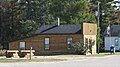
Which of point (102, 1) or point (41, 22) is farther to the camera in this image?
point (102, 1)

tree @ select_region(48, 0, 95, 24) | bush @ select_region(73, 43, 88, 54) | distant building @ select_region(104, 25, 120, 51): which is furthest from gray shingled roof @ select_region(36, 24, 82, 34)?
distant building @ select_region(104, 25, 120, 51)

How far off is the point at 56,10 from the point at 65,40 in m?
24.6

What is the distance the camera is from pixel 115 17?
96750 millimetres

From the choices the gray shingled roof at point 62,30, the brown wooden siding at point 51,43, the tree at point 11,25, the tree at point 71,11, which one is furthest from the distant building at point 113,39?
the brown wooden siding at point 51,43

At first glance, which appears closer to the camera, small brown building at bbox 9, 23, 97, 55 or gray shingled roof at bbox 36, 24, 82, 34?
small brown building at bbox 9, 23, 97, 55

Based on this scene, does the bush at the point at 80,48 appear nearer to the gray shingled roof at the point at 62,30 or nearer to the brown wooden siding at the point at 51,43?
the brown wooden siding at the point at 51,43

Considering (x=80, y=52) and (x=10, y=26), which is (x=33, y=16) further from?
(x=80, y=52)

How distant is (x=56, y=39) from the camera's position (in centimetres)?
5959

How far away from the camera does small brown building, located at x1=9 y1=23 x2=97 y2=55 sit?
193 ft

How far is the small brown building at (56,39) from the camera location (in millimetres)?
Answer: 58875

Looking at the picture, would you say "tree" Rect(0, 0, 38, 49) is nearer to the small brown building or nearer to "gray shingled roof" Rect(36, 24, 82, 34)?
"gray shingled roof" Rect(36, 24, 82, 34)

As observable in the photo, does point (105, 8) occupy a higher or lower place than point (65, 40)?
higher

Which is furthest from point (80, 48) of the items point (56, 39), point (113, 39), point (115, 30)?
point (115, 30)

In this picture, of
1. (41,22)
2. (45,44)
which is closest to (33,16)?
(41,22)
